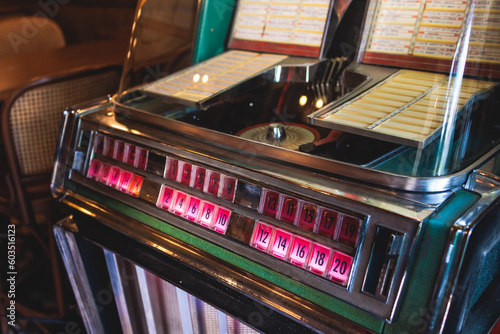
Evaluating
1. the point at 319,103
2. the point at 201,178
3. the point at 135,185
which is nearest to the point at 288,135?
the point at 319,103

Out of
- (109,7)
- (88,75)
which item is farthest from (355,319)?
(109,7)

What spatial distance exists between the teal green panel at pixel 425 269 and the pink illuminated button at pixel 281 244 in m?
0.26

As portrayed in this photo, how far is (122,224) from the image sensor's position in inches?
48.1

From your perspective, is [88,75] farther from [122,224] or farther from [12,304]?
[12,304]

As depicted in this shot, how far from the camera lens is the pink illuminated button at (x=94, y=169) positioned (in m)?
1.31

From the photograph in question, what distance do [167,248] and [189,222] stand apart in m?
0.10

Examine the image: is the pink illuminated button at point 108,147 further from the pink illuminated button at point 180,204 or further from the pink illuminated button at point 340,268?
the pink illuminated button at point 340,268

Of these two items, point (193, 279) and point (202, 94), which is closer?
point (193, 279)

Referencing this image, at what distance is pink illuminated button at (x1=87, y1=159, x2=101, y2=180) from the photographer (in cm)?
131

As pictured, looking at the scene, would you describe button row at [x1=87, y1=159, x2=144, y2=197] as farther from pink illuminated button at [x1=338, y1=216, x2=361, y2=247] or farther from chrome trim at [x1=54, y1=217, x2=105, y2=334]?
pink illuminated button at [x1=338, y1=216, x2=361, y2=247]

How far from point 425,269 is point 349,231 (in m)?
0.16

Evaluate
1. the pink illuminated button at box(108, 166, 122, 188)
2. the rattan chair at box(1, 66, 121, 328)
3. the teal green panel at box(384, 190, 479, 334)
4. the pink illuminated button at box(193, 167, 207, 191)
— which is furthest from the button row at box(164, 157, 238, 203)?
the rattan chair at box(1, 66, 121, 328)

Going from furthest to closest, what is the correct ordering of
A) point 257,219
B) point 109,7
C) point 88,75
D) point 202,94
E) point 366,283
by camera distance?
point 109,7, point 88,75, point 202,94, point 257,219, point 366,283

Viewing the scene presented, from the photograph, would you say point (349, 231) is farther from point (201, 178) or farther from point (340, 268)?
point (201, 178)
